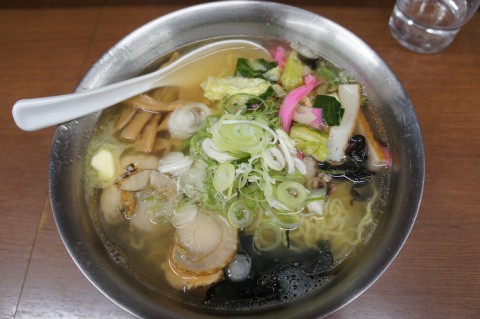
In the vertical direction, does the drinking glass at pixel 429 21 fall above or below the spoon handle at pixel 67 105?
above

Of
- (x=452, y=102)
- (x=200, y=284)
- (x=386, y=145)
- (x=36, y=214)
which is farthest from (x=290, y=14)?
(x=36, y=214)

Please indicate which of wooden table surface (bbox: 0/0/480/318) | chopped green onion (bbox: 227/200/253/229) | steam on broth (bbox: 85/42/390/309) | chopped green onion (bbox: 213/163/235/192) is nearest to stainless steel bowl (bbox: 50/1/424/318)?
steam on broth (bbox: 85/42/390/309)

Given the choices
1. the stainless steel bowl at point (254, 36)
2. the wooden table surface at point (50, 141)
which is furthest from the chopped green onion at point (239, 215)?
the wooden table surface at point (50, 141)

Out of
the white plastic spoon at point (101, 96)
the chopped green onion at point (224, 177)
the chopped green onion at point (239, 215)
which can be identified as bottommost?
the chopped green onion at point (239, 215)

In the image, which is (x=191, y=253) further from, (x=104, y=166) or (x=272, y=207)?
(x=104, y=166)

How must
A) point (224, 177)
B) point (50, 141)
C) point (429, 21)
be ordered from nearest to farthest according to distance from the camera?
point (224, 177) < point (50, 141) < point (429, 21)

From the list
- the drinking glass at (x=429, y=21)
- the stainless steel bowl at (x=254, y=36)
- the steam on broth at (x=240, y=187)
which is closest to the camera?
the stainless steel bowl at (x=254, y=36)

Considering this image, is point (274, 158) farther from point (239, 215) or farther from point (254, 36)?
point (254, 36)

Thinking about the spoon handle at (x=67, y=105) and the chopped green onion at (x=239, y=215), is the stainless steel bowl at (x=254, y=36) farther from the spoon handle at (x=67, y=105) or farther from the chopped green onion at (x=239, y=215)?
the chopped green onion at (x=239, y=215)

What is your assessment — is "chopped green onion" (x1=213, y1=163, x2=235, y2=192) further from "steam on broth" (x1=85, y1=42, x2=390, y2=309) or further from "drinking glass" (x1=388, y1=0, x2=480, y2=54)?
"drinking glass" (x1=388, y1=0, x2=480, y2=54)

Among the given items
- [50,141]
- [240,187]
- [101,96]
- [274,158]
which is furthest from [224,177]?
[50,141]
